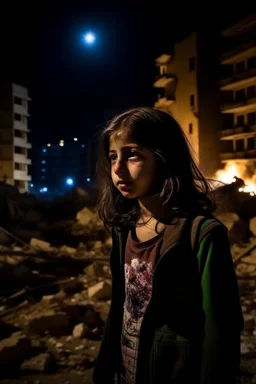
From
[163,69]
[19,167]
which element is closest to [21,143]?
[19,167]

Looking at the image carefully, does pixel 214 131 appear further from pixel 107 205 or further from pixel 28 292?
pixel 107 205

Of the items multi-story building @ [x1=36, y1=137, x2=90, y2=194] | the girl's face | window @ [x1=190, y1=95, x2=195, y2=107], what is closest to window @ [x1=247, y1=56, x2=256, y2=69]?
window @ [x1=190, y1=95, x2=195, y2=107]

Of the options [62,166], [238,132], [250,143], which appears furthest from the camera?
[62,166]

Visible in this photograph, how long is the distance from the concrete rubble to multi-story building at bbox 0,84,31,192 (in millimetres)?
33161

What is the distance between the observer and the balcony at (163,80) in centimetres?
3448

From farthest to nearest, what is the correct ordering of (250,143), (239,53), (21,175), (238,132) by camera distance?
(21,175)
(238,132)
(250,143)
(239,53)

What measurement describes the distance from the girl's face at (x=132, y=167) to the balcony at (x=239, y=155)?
2803 cm

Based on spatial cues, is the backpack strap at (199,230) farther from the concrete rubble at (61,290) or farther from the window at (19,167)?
the window at (19,167)

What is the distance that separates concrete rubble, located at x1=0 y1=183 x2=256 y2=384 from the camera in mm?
4660

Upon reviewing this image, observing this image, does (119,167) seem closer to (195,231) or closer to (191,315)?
(195,231)

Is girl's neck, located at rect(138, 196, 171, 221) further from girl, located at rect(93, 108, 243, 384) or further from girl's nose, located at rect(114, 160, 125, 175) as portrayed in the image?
girl's nose, located at rect(114, 160, 125, 175)

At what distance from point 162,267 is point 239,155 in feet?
96.3

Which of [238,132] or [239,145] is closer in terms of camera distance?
[238,132]

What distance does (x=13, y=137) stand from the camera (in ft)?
157
